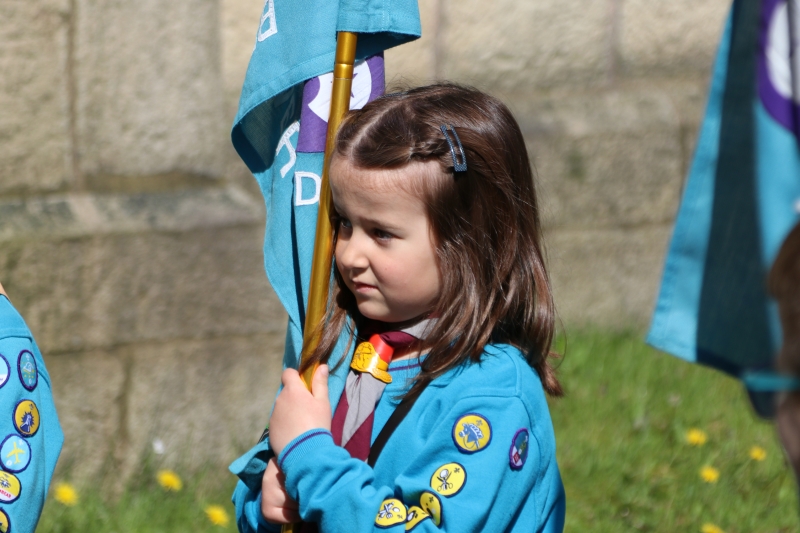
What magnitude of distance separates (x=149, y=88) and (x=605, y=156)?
2037 mm

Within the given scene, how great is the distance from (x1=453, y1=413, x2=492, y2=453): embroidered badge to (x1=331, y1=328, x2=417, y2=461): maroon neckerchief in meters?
0.21

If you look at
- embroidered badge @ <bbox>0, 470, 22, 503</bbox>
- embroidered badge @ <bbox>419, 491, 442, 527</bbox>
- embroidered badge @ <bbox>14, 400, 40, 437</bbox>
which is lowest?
embroidered badge @ <bbox>0, 470, 22, 503</bbox>

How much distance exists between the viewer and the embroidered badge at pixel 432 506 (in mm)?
1646

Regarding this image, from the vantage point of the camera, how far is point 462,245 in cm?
178

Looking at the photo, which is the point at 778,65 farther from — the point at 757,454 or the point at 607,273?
the point at 607,273

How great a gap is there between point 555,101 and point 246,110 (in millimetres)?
2515

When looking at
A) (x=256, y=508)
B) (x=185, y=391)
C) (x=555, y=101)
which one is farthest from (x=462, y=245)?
(x=555, y=101)

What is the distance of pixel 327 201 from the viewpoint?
1868mm

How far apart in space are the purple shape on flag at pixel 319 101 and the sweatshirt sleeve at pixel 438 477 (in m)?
0.60

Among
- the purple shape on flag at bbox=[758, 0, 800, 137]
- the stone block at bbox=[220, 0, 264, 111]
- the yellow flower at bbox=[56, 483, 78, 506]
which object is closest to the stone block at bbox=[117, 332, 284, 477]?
the yellow flower at bbox=[56, 483, 78, 506]

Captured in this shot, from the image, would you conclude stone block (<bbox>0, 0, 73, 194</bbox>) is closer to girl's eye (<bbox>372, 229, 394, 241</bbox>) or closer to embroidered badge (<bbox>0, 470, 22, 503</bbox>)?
embroidered badge (<bbox>0, 470, 22, 503</bbox>)

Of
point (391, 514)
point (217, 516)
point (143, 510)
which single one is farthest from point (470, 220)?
point (143, 510)

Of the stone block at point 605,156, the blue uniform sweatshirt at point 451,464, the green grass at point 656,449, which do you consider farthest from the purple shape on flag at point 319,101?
the stone block at point 605,156

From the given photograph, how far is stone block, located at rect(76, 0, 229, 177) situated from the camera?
3.18 metres
